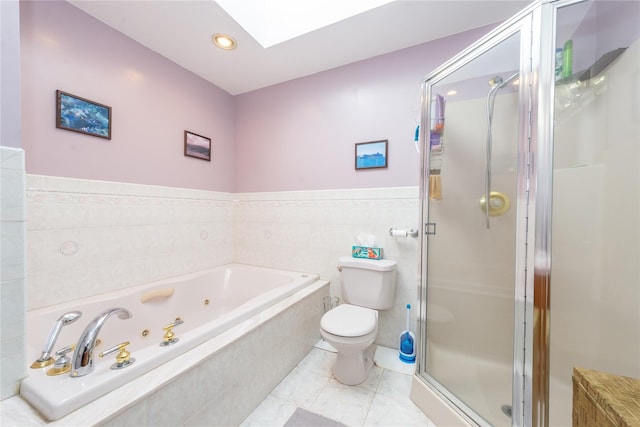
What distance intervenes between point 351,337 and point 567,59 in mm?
1677

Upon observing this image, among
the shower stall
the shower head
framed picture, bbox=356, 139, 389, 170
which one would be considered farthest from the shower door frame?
framed picture, bbox=356, 139, 389, 170

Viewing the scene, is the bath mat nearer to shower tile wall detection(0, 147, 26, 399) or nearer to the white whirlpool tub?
the white whirlpool tub

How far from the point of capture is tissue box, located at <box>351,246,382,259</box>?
6.11ft

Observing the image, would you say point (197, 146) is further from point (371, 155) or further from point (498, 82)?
point (498, 82)

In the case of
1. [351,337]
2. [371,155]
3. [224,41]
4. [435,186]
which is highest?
Result: [224,41]

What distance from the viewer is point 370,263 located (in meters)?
1.76

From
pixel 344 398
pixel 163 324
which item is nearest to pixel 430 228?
pixel 344 398

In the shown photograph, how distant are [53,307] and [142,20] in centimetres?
183

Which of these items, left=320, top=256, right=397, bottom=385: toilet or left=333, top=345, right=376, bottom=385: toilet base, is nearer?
left=320, top=256, right=397, bottom=385: toilet

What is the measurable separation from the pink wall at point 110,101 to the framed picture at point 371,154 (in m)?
1.41

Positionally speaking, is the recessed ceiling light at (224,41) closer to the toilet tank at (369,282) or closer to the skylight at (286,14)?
the skylight at (286,14)

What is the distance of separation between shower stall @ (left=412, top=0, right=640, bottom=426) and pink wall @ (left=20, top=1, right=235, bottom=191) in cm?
207

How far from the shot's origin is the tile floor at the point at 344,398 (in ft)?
4.05

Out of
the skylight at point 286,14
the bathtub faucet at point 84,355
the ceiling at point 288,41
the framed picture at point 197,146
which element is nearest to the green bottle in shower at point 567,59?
the ceiling at point 288,41
